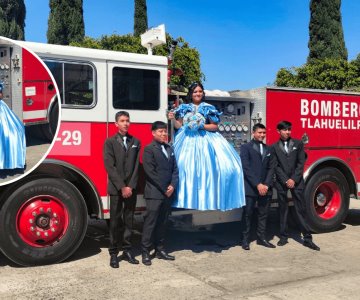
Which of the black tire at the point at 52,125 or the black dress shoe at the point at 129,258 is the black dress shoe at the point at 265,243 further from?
the black tire at the point at 52,125

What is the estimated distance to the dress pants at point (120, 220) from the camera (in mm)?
4949

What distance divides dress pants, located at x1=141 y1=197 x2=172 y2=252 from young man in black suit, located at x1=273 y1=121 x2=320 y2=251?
1832 millimetres

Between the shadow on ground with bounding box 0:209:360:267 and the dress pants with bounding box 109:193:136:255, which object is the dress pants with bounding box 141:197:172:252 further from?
the shadow on ground with bounding box 0:209:360:267

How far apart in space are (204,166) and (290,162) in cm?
149

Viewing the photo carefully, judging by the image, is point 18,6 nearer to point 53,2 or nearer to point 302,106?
point 53,2

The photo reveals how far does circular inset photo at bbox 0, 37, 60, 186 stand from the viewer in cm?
435

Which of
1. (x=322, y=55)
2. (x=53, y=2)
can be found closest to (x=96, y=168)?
(x=322, y=55)

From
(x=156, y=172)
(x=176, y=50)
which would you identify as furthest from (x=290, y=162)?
(x=176, y=50)

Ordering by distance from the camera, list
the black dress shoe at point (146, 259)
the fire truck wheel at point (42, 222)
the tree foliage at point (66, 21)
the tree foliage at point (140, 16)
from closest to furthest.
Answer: the fire truck wheel at point (42, 222) < the black dress shoe at point (146, 259) < the tree foliage at point (66, 21) < the tree foliage at point (140, 16)

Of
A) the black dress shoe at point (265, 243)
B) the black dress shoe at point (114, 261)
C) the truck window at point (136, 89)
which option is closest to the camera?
the black dress shoe at point (114, 261)

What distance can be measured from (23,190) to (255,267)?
9.29 feet

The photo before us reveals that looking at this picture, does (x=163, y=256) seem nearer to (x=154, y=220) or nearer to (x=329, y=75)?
(x=154, y=220)

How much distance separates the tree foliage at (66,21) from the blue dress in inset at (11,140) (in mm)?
20107

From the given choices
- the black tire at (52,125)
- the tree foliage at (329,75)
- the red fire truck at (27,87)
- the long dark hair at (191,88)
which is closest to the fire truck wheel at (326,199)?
the long dark hair at (191,88)
